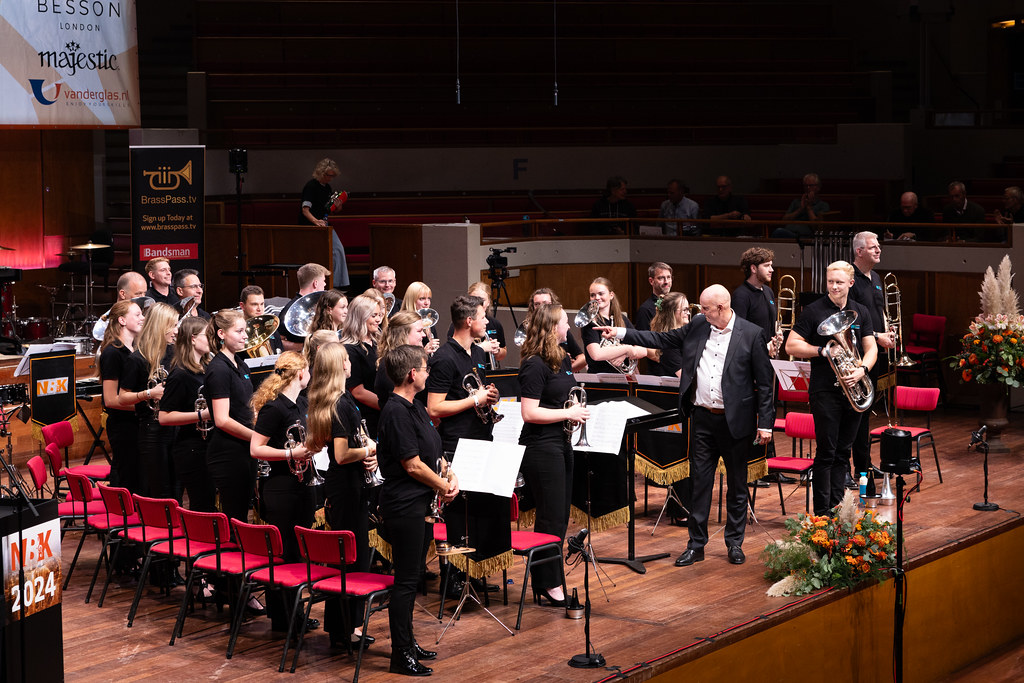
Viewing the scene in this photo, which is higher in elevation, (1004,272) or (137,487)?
(1004,272)

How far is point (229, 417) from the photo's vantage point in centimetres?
571

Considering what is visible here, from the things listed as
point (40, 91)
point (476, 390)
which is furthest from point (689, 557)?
point (40, 91)

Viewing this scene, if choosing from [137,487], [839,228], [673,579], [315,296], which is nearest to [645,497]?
[673,579]

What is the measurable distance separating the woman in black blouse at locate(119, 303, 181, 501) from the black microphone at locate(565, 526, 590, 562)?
2.06 m

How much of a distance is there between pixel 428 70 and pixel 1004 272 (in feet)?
26.8

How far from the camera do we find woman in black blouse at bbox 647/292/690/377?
7.34m

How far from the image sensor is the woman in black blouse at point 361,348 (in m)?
6.49

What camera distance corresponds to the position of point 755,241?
11500mm

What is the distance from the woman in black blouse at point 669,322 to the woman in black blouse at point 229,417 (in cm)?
250

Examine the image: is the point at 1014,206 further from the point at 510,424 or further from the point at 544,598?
the point at 544,598

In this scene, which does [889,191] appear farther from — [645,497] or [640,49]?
[645,497]

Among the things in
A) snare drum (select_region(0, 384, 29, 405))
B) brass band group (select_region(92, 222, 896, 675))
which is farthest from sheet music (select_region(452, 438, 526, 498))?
snare drum (select_region(0, 384, 29, 405))

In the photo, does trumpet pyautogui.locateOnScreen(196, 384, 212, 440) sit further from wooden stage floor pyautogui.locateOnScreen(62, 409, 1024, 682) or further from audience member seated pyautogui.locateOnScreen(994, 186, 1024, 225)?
audience member seated pyautogui.locateOnScreen(994, 186, 1024, 225)

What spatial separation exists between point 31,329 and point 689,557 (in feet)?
25.4
